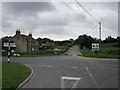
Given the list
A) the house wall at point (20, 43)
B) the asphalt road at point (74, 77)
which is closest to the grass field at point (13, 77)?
the asphalt road at point (74, 77)

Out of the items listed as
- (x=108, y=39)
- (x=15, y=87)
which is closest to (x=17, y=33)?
(x=15, y=87)

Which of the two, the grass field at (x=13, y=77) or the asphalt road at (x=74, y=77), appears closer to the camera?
the grass field at (x=13, y=77)

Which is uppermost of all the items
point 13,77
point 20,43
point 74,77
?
point 20,43

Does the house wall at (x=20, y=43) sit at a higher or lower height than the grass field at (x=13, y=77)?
higher

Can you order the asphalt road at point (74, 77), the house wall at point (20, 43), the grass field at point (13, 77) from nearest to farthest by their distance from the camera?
the grass field at point (13, 77), the asphalt road at point (74, 77), the house wall at point (20, 43)

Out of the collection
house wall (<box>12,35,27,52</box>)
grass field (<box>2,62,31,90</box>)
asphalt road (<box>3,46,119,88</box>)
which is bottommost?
asphalt road (<box>3,46,119,88</box>)

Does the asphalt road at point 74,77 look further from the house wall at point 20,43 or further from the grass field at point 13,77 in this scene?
the house wall at point 20,43

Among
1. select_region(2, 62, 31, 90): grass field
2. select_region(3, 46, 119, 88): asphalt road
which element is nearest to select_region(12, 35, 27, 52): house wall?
select_region(3, 46, 119, 88): asphalt road

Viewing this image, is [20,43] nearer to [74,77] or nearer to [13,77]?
[13,77]

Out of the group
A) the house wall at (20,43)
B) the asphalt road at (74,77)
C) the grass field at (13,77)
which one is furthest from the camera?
the house wall at (20,43)

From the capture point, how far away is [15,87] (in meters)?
8.18

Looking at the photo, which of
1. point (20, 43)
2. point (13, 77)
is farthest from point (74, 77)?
point (20, 43)

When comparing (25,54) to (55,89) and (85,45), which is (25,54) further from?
(85,45)

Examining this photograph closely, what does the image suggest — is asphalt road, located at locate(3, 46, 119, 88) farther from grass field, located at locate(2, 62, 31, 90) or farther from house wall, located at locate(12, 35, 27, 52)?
house wall, located at locate(12, 35, 27, 52)
